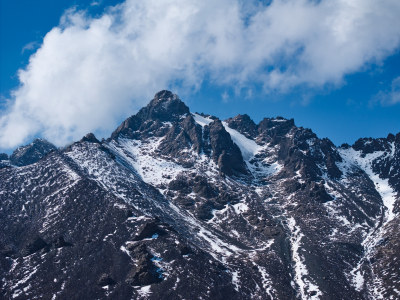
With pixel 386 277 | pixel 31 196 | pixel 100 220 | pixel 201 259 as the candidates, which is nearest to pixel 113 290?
pixel 201 259

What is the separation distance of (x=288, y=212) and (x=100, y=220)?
8917cm

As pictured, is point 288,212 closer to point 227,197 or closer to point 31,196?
point 227,197

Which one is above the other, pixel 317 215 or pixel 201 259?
pixel 317 215

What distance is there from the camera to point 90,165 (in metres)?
196

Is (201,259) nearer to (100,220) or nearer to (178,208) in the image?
(100,220)

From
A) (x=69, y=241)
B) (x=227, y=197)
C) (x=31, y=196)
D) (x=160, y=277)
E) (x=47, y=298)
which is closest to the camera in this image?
(x=47, y=298)

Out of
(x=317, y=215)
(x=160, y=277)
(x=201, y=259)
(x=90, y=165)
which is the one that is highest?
(x=90, y=165)

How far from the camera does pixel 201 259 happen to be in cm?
12594

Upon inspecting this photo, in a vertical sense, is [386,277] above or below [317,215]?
below

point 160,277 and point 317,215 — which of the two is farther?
point 317,215

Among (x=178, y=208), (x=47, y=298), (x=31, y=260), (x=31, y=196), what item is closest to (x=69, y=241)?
(x=31, y=260)

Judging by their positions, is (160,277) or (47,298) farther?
(160,277)

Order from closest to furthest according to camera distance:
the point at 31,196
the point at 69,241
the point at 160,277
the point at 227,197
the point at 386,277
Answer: the point at 160,277 < the point at 386,277 < the point at 69,241 < the point at 31,196 < the point at 227,197

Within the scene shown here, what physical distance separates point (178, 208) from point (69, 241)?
2564 inches
